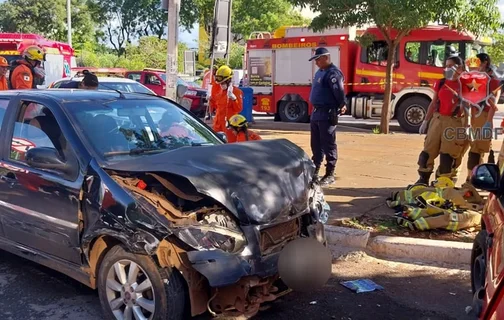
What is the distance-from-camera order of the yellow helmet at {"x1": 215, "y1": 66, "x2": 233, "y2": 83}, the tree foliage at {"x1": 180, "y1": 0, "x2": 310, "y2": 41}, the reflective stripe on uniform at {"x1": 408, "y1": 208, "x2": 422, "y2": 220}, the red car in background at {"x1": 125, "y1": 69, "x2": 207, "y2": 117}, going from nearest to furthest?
1. the reflective stripe on uniform at {"x1": 408, "y1": 208, "x2": 422, "y2": 220}
2. the yellow helmet at {"x1": 215, "y1": 66, "x2": 233, "y2": 83}
3. the red car in background at {"x1": 125, "y1": 69, "x2": 207, "y2": 117}
4. the tree foliage at {"x1": 180, "y1": 0, "x2": 310, "y2": 41}

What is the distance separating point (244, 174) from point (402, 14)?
28.8 feet

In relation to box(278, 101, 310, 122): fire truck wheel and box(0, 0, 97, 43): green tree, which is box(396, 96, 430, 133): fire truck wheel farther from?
box(0, 0, 97, 43): green tree

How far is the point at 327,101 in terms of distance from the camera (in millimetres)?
7605

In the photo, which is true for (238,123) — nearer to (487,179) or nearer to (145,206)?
(145,206)

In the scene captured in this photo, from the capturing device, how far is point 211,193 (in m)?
3.46

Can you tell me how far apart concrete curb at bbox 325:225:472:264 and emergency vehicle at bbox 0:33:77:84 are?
1729 centimetres

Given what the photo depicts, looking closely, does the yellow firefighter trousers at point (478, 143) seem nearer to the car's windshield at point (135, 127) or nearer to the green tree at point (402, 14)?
the car's windshield at point (135, 127)

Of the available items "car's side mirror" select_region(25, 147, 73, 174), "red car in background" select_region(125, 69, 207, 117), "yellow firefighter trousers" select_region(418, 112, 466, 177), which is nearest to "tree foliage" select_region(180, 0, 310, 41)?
"red car in background" select_region(125, 69, 207, 117)

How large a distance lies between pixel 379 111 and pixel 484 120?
28.8ft

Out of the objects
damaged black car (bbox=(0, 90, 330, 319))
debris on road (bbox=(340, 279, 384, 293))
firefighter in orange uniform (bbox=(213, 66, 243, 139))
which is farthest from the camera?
firefighter in orange uniform (bbox=(213, 66, 243, 139))

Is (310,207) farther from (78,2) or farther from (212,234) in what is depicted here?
(78,2)

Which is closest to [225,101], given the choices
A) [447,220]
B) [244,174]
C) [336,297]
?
[447,220]

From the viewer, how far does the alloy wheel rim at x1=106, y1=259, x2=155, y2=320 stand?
3.50m

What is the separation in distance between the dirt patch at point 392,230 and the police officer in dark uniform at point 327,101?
163cm
